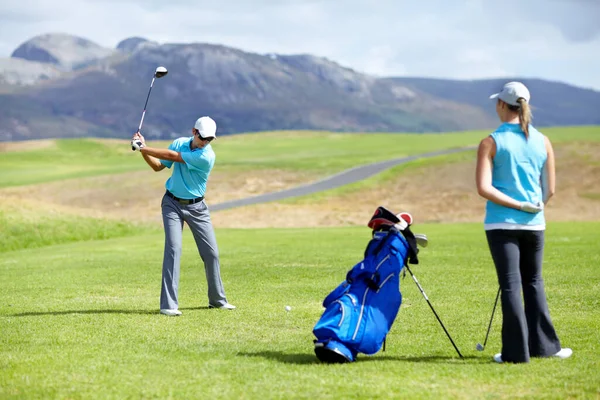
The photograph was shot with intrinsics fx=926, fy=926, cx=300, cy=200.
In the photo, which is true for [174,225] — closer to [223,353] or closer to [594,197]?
[223,353]

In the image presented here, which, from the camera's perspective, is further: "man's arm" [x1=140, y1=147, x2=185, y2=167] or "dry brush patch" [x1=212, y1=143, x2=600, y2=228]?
"dry brush patch" [x1=212, y1=143, x2=600, y2=228]

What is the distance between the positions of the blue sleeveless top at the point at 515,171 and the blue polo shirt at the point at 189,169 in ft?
14.7

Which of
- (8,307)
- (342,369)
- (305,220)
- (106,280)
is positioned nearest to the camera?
(342,369)

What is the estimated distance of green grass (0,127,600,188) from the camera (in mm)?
66875

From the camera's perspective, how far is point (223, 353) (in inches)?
355

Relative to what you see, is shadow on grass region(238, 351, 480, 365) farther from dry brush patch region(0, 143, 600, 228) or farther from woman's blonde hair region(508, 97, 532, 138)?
dry brush patch region(0, 143, 600, 228)

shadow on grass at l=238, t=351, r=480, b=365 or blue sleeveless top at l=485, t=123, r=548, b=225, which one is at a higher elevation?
blue sleeveless top at l=485, t=123, r=548, b=225

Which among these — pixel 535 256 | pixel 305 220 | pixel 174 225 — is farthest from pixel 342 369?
pixel 305 220

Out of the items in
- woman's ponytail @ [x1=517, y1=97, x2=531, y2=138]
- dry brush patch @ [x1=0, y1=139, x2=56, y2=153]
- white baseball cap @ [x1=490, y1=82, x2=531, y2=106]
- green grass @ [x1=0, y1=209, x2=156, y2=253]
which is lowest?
dry brush patch @ [x1=0, y1=139, x2=56, y2=153]

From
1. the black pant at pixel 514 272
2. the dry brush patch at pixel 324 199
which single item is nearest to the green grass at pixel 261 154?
the dry brush patch at pixel 324 199

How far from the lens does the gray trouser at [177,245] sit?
12.0m

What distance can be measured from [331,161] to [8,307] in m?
56.3

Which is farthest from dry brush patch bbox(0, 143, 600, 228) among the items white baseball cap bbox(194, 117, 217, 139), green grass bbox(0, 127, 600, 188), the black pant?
the black pant

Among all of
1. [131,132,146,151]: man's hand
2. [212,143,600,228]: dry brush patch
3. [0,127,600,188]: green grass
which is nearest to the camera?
[131,132,146,151]: man's hand
